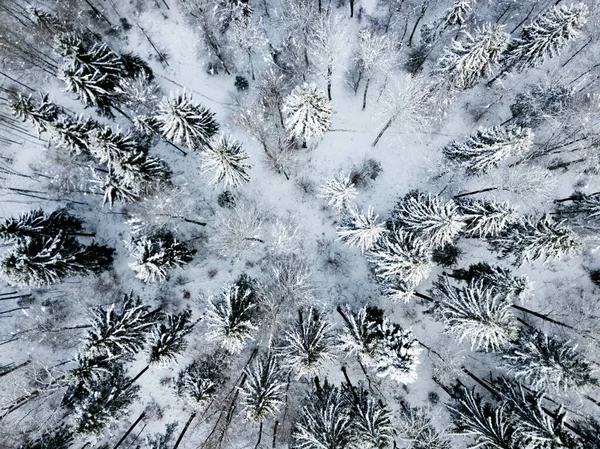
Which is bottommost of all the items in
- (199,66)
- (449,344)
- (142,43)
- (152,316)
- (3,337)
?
(449,344)

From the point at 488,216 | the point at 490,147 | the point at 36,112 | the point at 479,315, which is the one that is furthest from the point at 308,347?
the point at 36,112

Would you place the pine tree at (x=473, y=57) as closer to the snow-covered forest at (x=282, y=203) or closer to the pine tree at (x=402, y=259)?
the snow-covered forest at (x=282, y=203)

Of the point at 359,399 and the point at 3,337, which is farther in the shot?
the point at 3,337

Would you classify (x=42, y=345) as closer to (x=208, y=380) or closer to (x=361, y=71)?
(x=208, y=380)

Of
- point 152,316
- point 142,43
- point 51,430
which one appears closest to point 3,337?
point 51,430

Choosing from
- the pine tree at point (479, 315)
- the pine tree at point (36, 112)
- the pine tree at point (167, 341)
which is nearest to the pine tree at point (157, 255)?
the pine tree at point (167, 341)

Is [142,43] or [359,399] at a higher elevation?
[142,43]

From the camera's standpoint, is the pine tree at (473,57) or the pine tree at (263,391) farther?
the pine tree at (473,57)
